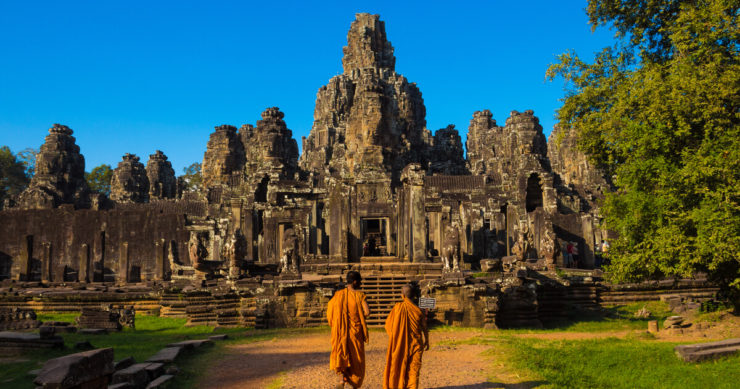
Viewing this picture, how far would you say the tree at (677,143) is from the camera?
10453 mm

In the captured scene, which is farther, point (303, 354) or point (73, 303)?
point (73, 303)

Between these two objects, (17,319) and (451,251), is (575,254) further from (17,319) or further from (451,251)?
(17,319)

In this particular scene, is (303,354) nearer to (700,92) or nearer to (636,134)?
(636,134)

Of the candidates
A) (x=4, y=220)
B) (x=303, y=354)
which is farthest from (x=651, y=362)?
(x=4, y=220)

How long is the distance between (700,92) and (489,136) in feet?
129

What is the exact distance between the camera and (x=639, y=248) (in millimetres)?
11820

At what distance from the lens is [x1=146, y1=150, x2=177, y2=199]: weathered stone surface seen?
48.5 meters

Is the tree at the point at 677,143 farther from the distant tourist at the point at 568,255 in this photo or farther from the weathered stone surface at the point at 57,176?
the weathered stone surface at the point at 57,176

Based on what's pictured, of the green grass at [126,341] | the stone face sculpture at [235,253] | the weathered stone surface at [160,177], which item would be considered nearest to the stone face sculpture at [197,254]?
the stone face sculpture at [235,253]

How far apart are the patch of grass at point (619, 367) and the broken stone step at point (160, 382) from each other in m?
Result: 4.71

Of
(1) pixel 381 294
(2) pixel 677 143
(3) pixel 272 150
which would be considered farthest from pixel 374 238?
(2) pixel 677 143

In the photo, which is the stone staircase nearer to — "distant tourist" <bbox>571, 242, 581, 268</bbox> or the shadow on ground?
the shadow on ground

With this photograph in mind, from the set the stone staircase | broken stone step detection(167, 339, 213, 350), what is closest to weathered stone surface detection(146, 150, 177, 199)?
the stone staircase

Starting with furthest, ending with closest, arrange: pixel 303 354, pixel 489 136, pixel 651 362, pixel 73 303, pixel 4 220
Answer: pixel 489 136, pixel 4 220, pixel 73 303, pixel 303 354, pixel 651 362
